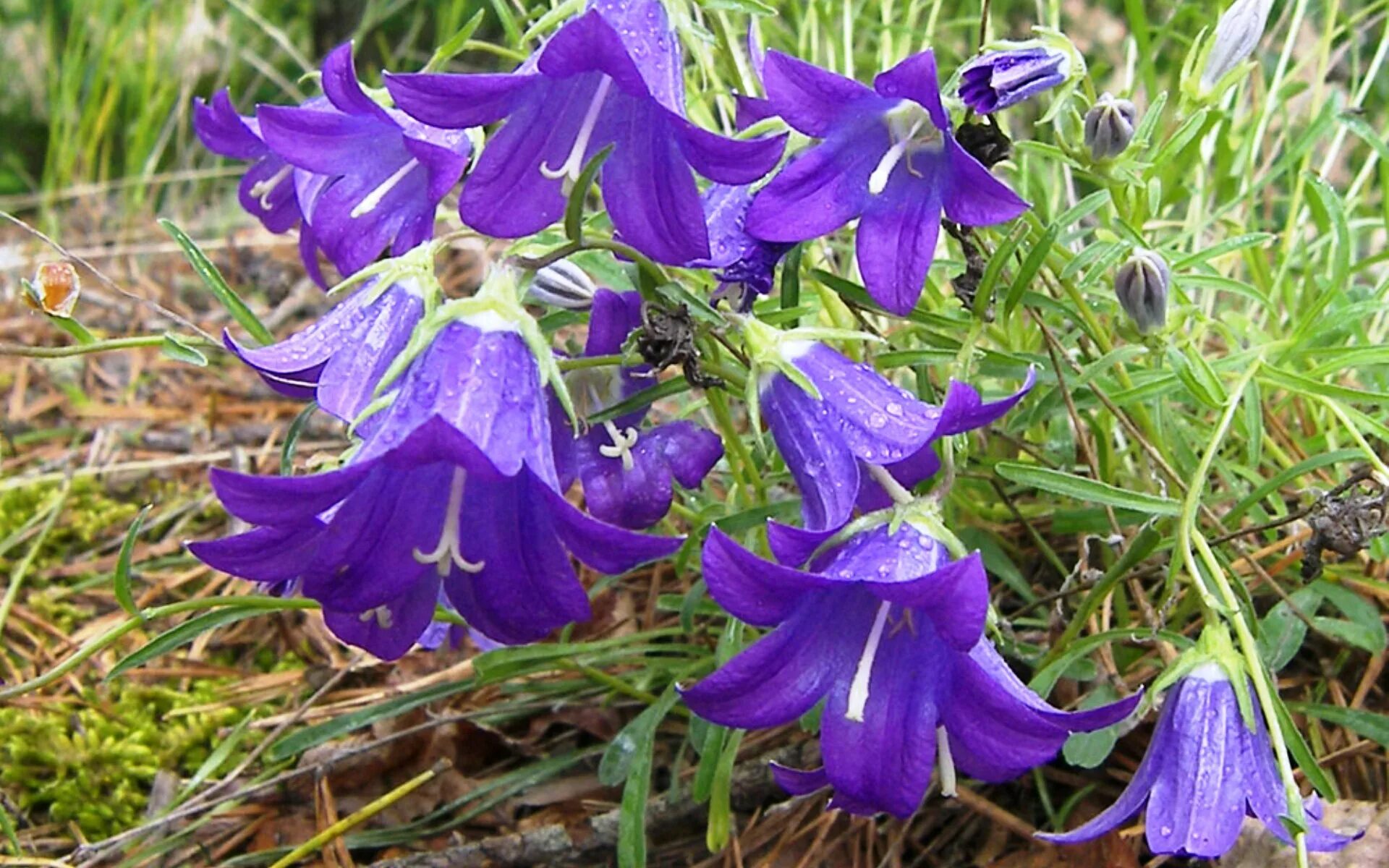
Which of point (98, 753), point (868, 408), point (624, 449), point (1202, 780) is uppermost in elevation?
point (868, 408)

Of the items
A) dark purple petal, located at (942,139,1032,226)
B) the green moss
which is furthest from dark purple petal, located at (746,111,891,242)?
the green moss

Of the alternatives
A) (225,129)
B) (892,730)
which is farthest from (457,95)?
(892,730)

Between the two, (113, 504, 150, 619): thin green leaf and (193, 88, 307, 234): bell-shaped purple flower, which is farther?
(193, 88, 307, 234): bell-shaped purple flower

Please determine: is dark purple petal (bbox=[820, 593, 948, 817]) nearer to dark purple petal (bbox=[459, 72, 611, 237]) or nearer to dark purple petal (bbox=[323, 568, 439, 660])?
dark purple petal (bbox=[323, 568, 439, 660])

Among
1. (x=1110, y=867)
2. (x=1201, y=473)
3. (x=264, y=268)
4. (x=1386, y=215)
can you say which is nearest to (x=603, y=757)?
(x=1110, y=867)

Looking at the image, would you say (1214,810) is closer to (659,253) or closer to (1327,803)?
(1327,803)

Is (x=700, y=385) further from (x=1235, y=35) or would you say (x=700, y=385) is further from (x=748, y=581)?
(x=1235, y=35)

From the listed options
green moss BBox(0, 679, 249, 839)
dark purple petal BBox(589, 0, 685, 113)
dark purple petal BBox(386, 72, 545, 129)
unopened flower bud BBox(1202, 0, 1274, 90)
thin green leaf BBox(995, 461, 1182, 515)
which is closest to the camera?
dark purple petal BBox(386, 72, 545, 129)
